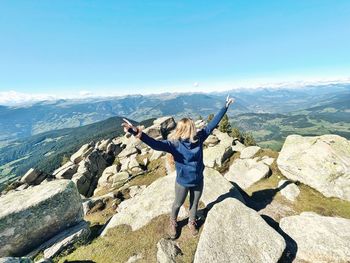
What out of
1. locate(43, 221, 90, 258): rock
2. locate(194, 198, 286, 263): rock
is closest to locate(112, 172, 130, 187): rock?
locate(43, 221, 90, 258): rock

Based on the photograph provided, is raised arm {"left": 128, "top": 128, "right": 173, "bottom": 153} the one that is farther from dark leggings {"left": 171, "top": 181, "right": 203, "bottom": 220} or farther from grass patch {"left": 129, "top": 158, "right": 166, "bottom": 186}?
grass patch {"left": 129, "top": 158, "right": 166, "bottom": 186}

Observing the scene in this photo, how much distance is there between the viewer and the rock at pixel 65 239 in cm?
1445

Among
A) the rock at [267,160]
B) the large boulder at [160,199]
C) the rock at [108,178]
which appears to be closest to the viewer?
the large boulder at [160,199]

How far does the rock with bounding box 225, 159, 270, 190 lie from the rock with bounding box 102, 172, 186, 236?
10.6m

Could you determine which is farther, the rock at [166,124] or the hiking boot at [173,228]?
the rock at [166,124]

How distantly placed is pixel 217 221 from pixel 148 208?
548 centimetres

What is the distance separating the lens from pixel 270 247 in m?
12.2

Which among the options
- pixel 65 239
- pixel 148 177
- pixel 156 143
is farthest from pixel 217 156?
pixel 156 143

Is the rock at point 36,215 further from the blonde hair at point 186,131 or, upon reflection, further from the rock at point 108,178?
the rock at point 108,178

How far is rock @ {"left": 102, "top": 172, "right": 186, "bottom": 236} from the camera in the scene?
1622cm

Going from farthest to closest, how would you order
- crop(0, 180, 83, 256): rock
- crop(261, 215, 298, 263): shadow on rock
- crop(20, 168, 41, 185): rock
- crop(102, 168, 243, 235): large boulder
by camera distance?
crop(20, 168, 41, 185): rock → crop(102, 168, 243, 235): large boulder → crop(0, 180, 83, 256): rock → crop(261, 215, 298, 263): shadow on rock

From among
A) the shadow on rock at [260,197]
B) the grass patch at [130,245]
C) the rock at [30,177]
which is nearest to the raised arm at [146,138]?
the grass patch at [130,245]

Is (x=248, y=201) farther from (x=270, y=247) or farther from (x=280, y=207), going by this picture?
(x=270, y=247)

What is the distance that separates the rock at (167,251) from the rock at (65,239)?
5.52m
